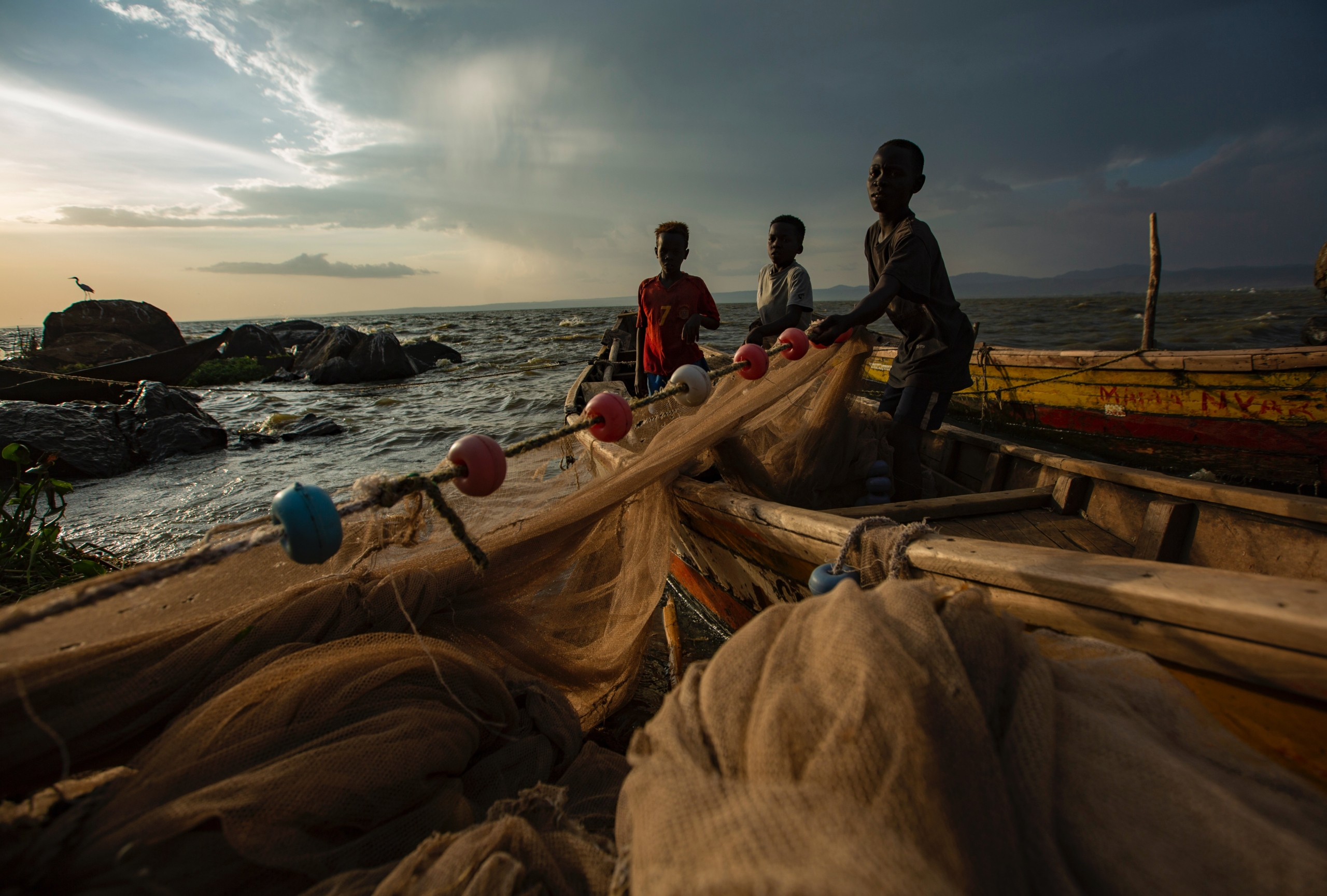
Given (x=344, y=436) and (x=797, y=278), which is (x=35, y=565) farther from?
(x=344, y=436)

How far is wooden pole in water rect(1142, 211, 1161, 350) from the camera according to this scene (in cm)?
952

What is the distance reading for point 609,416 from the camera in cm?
232

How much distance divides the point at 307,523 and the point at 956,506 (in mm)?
3119

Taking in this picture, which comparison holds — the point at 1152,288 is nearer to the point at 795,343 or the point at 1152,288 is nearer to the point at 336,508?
the point at 795,343

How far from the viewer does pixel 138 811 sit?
3.89ft

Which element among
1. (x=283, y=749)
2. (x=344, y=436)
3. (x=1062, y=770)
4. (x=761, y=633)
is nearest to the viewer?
(x=1062, y=770)

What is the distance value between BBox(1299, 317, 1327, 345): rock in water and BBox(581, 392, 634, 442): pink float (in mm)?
18086

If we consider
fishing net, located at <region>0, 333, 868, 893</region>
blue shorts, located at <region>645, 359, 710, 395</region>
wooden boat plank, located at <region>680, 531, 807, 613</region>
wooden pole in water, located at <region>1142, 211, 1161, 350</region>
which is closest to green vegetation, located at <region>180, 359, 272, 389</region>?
blue shorts, located at <region>645, 359, 710, 395</region>

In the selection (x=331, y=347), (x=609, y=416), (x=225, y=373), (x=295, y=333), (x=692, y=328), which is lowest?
(x=225, y=373)

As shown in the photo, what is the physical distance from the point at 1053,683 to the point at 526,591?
193 cm

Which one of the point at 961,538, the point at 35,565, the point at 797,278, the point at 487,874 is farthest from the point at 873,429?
the point at 35,565

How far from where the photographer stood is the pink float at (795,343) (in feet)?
11.6

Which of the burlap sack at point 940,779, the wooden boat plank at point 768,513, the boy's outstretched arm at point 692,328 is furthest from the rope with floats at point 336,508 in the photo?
the boy's outstretched arm at point 692,328

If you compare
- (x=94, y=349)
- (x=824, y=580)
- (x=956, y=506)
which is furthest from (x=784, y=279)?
(x=94, y=349)
